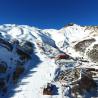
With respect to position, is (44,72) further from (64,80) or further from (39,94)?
(39,94)

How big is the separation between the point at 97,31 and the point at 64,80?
115453mm

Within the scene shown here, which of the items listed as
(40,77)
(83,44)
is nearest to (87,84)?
(40,77)

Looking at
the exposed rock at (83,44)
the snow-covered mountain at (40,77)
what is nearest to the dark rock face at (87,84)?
the snow-covered mountain at (40,77)

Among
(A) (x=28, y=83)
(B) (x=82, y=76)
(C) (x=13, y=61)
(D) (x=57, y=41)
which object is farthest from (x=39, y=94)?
(D) (x=57, y=41)

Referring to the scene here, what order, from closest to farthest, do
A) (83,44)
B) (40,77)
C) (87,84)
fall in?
(87,84), (40,77), (83,44)

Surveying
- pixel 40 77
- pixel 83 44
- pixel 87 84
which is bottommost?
pixel 87 84

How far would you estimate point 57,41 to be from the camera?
182 metres

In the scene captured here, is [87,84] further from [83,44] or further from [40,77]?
[83,44]

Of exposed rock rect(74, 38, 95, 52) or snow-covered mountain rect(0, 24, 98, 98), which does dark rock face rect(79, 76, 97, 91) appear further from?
exposed rock rect(74, 38, 95, 52)

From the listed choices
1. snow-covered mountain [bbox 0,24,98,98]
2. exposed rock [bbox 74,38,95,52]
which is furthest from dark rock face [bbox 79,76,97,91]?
exposed rock [bbox 74,38,95,52]

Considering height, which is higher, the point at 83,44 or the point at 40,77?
the point at 83,44

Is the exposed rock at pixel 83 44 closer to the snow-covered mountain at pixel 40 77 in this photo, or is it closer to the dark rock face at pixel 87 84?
the snow-covered mountain at pixel 40 77

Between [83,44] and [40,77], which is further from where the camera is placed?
[83,44]

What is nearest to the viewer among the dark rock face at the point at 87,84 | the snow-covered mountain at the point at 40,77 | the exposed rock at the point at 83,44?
the snow-covered mountain at the point at 40,77
